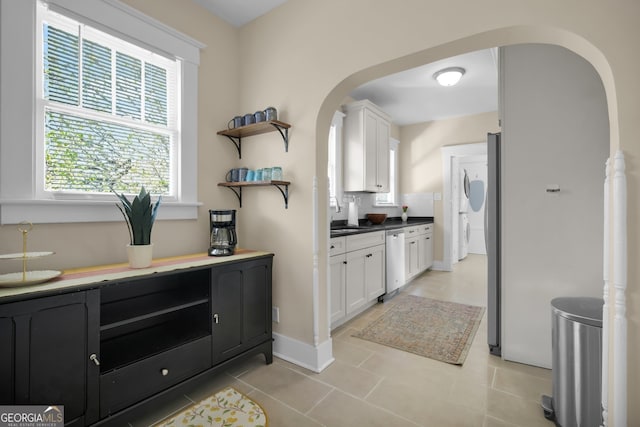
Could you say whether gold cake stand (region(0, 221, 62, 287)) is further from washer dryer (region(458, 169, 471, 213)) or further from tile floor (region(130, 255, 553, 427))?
washer dryer (region(458, 169, 471, 213))

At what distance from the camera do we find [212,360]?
1.94 m

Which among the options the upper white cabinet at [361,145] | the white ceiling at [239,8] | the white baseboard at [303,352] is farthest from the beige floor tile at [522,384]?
the white ceiling at [239,8]

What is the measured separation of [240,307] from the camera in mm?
2109

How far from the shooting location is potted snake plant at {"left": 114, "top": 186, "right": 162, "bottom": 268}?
5.74 ft

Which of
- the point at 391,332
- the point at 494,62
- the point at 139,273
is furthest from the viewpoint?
the point at 494,62

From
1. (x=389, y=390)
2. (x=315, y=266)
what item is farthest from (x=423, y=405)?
(x=315, y=266)

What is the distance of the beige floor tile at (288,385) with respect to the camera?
6.09ft

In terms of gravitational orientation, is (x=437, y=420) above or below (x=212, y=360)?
below

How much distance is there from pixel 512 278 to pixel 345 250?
1412 millimetres

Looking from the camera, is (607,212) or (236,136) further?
(236,136)

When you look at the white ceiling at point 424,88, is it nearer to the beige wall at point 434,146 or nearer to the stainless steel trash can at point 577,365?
the beige wall at point 434,146

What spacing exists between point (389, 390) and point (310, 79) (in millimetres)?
2296

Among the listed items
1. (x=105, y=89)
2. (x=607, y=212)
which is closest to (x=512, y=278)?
(x=607, y=212)

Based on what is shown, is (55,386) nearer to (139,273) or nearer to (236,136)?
(139,273)
